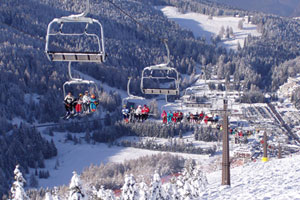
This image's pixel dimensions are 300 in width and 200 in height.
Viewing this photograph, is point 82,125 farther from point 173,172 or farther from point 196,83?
point 196,83

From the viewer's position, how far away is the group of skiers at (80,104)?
25525 millimetres

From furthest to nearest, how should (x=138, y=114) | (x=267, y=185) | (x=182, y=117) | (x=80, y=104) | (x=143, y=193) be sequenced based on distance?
(x=182, y=117) → (x=143, y=193) → (x=138, y=114) → (x=80, y=104) → (x=267, y=185)

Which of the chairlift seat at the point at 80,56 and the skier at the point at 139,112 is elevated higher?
the chairlift seat at the point at 80,56

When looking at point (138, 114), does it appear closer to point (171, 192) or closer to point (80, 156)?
point (171, 192)

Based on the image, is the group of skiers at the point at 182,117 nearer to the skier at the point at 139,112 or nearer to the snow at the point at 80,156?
the skier at the point at 139,112

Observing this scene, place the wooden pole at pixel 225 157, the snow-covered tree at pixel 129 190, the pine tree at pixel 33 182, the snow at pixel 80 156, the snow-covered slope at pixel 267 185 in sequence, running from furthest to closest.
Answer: the snow at pixel 80 156 < the pine tree at pixel 33 182 < the snow-covered tree at pixel 129 190 < the wooden pole at pixel 225 157 < the snow-covered slope at pixel 267 185

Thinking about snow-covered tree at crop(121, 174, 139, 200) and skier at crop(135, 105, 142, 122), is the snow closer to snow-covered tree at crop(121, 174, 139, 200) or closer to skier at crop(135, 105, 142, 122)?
snow-covered tree at crop(121, 174, 139, 200)

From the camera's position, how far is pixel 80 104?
2594 centimetres

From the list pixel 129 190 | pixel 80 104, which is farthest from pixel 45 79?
pixel 80 104

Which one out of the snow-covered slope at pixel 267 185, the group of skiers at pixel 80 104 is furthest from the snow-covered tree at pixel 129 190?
the group of skiers at pixel 80 104

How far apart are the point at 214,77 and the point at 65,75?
2424 inches

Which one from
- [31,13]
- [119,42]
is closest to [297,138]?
[119,42]

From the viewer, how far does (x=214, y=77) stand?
182 meters

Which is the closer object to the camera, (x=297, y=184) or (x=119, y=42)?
(x=297, y=184)
